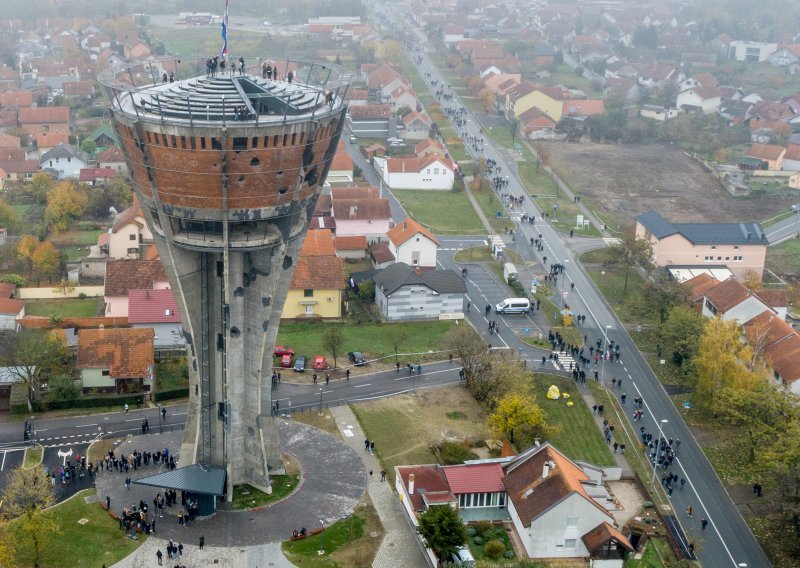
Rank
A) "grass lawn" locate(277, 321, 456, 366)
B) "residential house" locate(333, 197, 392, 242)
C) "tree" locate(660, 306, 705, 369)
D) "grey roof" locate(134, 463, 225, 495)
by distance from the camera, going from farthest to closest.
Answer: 1. "residential house" locate(333, 197, 392, 242)
2. "grass lawn" locate(277, 321, 456, 366)
3. "tree" locate(660, 306, 705, 369)
4. "grey roof" locate(134, 463, 225, 495)

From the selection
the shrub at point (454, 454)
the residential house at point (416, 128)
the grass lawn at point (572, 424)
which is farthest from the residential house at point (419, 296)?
the residential house at point (416, 128)

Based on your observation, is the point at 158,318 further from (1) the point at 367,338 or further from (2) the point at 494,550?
(2) the point at 494,550

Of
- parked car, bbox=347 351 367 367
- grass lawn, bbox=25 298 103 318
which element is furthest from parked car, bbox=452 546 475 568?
grass lawn, bbox=25 298 103 318

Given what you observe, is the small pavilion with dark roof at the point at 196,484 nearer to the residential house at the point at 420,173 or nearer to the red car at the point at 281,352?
the red car at the point at 281,352

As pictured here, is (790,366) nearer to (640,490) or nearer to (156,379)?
(640,490)

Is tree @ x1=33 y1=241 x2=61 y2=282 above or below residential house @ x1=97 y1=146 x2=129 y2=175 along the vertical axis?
above

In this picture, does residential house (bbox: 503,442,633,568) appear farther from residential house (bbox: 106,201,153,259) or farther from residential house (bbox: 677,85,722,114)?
residential house (bbox: 677,85,722,114)
